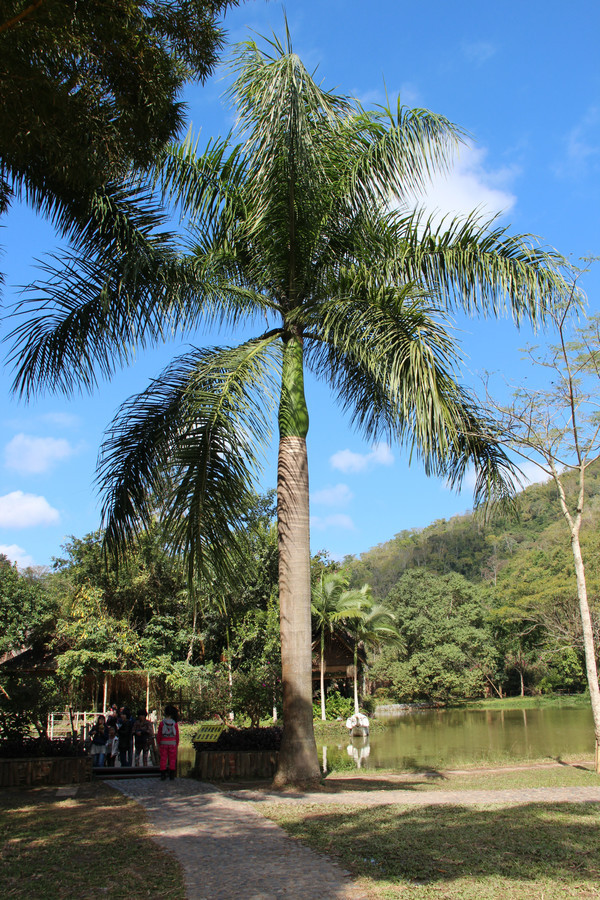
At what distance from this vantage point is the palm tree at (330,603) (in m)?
29.2

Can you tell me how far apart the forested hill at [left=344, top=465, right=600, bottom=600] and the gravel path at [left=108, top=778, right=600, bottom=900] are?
12.2 ft

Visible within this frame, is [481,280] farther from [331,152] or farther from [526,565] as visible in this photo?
[526,565]

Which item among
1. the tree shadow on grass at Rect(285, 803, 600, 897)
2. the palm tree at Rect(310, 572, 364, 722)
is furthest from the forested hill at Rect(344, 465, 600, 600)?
the palm tree at Rect(310, 572, 364, 722)

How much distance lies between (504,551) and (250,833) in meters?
102

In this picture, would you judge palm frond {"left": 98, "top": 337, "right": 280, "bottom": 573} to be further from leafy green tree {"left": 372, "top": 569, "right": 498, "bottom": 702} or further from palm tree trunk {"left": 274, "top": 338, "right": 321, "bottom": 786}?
leafy green tree {"left": 372, "top": 569, "right": 498, "bottom": 702}

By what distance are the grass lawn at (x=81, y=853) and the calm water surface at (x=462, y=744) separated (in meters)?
7.69

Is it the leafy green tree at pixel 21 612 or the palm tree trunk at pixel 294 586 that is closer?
the palm tree trunk at pixel 294 586

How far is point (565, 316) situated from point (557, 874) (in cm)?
1032

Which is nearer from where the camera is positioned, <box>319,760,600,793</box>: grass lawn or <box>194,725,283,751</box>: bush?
<box>319,760,600,793</box>: grass lawn

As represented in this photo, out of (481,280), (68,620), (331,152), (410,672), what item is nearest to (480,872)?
Result: (481,280)

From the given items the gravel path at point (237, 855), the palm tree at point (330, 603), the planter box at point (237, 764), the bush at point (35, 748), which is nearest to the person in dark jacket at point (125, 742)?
the bush at point (35, 748)

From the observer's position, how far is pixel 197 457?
26.2 feet

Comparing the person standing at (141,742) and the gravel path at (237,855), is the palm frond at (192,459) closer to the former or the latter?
the gravel path at (237,855)

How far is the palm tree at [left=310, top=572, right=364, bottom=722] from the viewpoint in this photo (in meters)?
29.2
